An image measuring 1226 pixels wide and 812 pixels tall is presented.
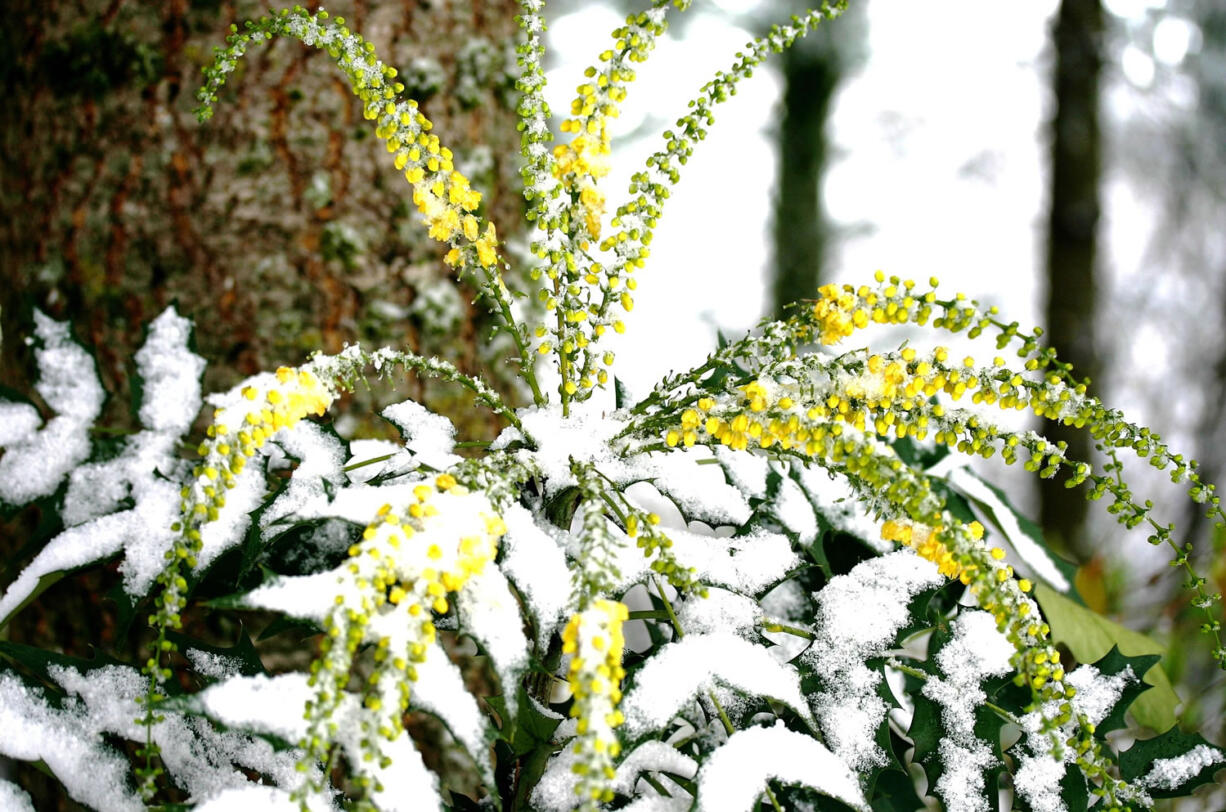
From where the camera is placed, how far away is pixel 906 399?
69 centimetres

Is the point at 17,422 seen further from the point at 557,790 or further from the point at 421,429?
the point at 557,790

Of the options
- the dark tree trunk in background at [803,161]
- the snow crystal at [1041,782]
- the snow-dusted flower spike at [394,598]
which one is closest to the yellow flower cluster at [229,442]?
the snow-dusted flower spike at [394,598]

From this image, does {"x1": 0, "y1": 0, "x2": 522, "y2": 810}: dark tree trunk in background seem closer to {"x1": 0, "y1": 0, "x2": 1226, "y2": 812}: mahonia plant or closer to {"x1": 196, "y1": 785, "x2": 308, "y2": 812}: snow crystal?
{"x1": 0, "y1": 0, "x2": 1226, "y2": 812}: mahonia plant

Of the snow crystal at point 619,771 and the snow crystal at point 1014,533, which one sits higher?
the snow crystal at point 1014,533

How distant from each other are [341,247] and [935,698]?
0.92 m

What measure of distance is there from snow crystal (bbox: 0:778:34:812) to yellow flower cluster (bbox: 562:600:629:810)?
592 mm

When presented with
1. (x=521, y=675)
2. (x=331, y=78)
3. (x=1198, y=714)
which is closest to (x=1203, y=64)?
(x=1198, y=714)

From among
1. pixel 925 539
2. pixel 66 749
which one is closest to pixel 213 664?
pixel 66 749

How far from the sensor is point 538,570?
2.23 feet

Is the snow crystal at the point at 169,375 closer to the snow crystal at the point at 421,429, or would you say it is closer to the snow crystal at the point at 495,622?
the snow crystal at the point at 421,429

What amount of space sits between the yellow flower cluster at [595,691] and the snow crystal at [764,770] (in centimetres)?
19

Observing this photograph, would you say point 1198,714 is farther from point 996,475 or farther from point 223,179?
point 996,475

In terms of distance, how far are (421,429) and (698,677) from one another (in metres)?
0.36

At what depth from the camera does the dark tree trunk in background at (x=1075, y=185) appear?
3.83m
